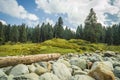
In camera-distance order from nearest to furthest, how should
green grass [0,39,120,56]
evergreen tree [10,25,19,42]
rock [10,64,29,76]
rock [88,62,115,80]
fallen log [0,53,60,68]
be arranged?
1. rock [88,62,115,80]
2. rock [10,64,29,76]
3. fallen log [0,53,60,68]
4. green grass [0,39,120,56]
5. evergreen tree [10,25,19,42]

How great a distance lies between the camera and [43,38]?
10738cm

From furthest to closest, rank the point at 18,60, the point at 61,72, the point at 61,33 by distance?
the point at 61,33, the point at 18,60, the point at 61,72

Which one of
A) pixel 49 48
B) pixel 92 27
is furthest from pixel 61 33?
pixel 49 48

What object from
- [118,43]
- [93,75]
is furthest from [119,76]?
[118,43]

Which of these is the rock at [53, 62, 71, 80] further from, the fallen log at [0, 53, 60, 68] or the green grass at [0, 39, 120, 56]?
the green grass at [0, 39, 120, 56]

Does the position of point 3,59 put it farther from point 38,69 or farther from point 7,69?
point 38,69

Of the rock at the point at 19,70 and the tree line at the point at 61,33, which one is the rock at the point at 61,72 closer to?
the rock at the point at 19,70

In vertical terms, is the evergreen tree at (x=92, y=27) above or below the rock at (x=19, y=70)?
above

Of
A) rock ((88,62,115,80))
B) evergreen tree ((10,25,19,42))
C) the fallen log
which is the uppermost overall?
evergreen tree ((10,25,19,42))

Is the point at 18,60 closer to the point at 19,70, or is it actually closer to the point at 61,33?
the point at 19,70

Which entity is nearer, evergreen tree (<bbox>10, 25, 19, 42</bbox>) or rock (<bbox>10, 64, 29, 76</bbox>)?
rock (<bbox>10, 64, 29, 76</bbox>)

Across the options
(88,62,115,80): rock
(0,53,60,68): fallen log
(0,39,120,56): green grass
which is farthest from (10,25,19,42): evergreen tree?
(88,62,115,80): rock

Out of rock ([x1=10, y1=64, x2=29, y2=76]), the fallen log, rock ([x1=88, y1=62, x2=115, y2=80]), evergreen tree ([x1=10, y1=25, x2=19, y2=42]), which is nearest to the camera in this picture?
rock ([x1=88, y1=62, x2=115, y2=80])

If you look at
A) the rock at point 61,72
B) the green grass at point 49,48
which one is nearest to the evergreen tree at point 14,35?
the green grass at point 49,48
